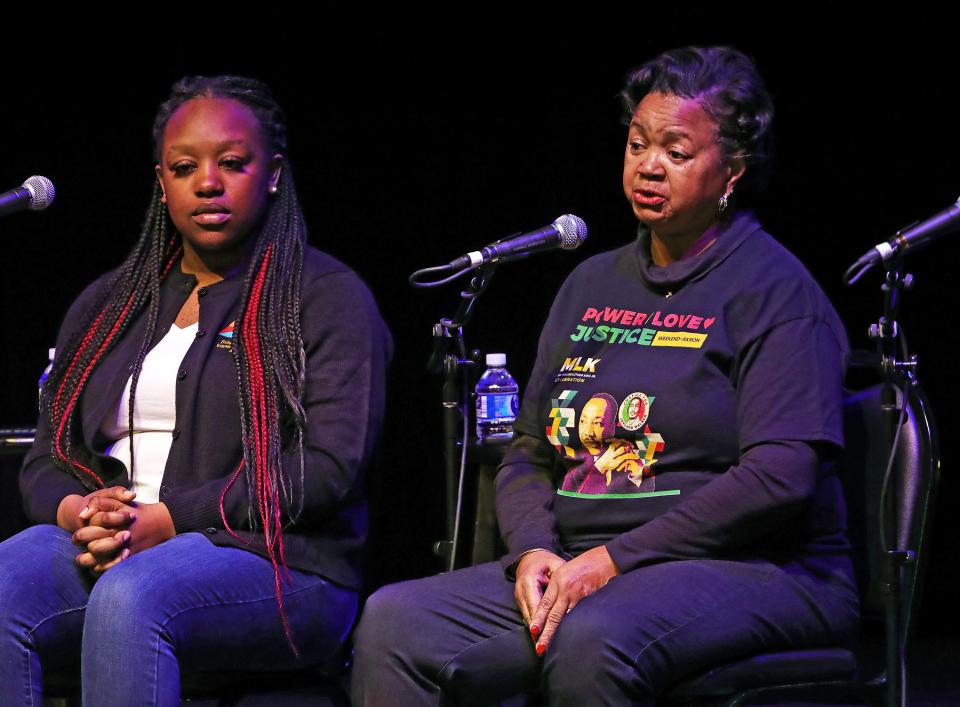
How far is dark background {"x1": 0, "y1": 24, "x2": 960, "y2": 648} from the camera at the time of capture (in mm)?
3521

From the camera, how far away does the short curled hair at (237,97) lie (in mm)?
2535

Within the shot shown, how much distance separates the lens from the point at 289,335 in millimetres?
2340

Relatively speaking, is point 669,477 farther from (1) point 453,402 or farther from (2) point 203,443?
(2) point 203,443

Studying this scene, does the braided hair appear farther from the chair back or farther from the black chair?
the chair back

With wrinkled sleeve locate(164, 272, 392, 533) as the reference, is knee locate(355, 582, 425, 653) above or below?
below

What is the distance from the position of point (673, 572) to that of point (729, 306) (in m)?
0.48

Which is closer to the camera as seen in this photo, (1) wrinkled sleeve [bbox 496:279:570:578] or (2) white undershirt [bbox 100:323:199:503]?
(1) wrinkled sleeve [bbox 496:279:570:578]

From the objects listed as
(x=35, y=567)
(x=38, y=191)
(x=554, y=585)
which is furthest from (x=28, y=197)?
(x=554, y=585)

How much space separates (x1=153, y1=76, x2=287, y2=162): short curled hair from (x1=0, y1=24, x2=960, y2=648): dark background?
4.41 ft

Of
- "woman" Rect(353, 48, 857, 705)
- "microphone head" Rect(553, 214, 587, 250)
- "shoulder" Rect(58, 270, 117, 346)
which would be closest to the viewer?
"woman" Rect(353, 48, 857, 705)

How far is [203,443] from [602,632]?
0.90 meters

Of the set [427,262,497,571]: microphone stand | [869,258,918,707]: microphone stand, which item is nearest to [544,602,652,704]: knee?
[869,258,918,707]: microphone stand

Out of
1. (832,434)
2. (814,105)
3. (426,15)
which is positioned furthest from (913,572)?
(426,15)

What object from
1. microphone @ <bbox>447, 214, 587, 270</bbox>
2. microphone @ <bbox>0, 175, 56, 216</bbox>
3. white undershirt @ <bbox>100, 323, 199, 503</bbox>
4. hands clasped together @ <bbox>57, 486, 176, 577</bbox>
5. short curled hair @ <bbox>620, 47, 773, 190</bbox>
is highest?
short curled hair @ <bbox>620, 47, 773, 190</bbox>
